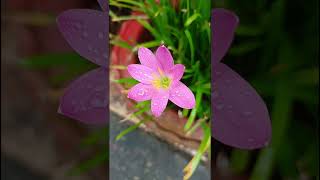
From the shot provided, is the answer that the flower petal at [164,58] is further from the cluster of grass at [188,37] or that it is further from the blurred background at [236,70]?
the blurred background at [236,70]

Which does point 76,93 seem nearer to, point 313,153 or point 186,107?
point 186,107

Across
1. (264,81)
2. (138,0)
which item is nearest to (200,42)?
(138,0)

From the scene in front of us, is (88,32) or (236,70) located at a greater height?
(88,32)

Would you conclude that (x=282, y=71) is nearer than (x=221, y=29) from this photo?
No

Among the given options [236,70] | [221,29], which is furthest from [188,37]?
[236,70]

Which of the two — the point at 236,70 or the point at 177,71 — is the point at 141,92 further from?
the point at 236,70

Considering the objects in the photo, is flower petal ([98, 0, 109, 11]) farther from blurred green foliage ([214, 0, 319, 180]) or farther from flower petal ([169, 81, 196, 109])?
blurred green foliage ([214, 0, 319, 180])

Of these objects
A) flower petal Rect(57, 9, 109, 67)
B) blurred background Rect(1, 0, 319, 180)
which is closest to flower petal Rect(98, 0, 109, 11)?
flower petal Rect(57, 9, 109, 67)
